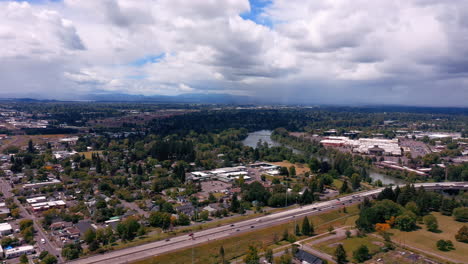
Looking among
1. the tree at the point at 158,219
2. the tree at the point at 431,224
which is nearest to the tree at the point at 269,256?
the tree at the point at 158,219

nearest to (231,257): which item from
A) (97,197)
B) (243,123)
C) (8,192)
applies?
(97,197)

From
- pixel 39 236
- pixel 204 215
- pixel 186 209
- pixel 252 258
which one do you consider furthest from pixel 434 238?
pixel 39 236

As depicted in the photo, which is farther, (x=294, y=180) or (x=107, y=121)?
(x=107, y=121)

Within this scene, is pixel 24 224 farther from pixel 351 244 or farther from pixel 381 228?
pixel 381 228

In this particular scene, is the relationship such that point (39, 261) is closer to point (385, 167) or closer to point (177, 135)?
point (385, 167)

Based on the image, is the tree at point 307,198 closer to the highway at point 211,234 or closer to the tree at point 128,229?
the highway at point 211,234

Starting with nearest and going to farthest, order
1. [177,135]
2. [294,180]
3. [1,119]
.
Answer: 1. [294,180]
2. [177,135]
3. [1,119]

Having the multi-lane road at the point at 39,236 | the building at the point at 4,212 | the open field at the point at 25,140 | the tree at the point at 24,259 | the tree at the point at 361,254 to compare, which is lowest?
the multi-lane road at the point at 39,236
